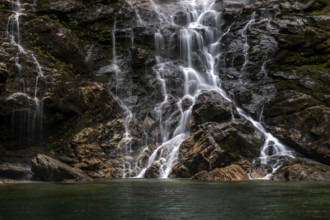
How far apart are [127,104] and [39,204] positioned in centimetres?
2612

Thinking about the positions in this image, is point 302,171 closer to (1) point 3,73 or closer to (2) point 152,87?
(2) point 152,87

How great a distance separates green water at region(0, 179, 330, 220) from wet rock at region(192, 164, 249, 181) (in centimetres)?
830

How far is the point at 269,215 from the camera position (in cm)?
1644

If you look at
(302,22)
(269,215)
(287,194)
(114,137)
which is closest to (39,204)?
(269,215)

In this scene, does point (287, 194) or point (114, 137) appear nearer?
point (287, 194)

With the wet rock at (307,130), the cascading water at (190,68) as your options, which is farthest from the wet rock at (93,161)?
the wet rock at (307,130)

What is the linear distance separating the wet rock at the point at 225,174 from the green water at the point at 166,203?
830cm

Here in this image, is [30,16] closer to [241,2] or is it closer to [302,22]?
[241,2]

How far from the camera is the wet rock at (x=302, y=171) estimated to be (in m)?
33.0

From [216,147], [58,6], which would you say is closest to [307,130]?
[216,147]

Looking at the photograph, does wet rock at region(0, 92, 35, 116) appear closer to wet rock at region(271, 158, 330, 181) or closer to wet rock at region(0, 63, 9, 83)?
wet rock at region(0, 63, 9, 83)

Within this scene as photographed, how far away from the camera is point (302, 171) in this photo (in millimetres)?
33688

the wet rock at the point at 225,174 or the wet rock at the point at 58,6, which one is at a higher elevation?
the wet rock at the point at 58,6

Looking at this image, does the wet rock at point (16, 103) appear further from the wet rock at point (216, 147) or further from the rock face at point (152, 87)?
the wet rock at point (216, 147)
